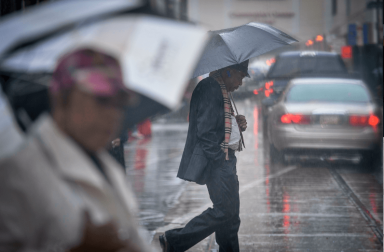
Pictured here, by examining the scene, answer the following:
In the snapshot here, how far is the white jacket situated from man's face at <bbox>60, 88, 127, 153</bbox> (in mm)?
51

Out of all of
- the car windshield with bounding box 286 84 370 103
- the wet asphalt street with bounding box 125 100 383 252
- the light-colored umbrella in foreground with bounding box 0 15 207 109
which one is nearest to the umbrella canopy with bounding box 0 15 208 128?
the light-colored umbrella in foreground with bounding box 0 15 207 109

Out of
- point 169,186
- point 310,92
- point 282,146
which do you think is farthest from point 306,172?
point 169,186

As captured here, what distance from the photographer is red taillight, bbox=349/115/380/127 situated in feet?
32.5

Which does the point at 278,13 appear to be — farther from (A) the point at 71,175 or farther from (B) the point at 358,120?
(A) the point at 71,175

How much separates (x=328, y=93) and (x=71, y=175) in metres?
9.78

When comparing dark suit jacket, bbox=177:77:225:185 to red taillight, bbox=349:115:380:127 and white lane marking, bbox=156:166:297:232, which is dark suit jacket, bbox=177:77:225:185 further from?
red taillight, bbox=349:115:380:127

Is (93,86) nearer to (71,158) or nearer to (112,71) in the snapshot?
(112,71)

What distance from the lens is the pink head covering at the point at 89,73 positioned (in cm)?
129

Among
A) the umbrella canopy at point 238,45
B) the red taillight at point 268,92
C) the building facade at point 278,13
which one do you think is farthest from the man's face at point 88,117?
the building facade at point 278,13

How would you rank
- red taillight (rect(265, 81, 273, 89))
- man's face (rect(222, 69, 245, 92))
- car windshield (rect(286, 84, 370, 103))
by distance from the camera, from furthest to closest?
1. red taillight (rect(265, 81, 273, 89))
2. car windshield (rect(286, 84, 370, 103))
3. man's face (rect(222, 69, 245, 92))

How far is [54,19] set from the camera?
4.59ft

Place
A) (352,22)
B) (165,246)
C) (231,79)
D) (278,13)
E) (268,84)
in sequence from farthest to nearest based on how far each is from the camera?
(278,13) → (352,22) → (268,84) → (231,79) → (165,246)

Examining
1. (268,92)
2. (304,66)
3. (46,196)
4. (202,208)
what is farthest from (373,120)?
(46,196)

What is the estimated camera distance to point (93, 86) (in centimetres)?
129
